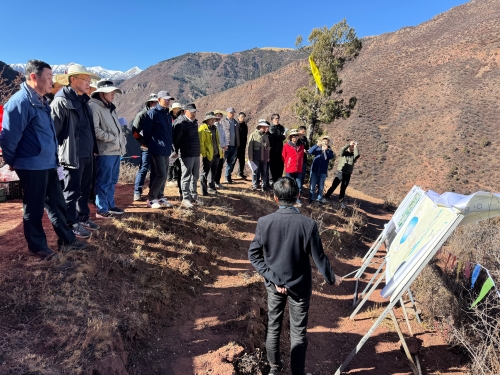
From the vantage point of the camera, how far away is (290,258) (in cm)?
269

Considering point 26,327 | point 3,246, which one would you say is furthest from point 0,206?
point 26,327

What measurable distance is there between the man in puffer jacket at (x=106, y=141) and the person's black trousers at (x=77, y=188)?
39cm

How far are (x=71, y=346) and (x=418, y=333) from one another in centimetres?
413

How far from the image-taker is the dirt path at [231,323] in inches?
121

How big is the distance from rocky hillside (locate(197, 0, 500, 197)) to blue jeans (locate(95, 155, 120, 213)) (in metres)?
→ 21.6

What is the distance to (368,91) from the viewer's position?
3603 centimetres

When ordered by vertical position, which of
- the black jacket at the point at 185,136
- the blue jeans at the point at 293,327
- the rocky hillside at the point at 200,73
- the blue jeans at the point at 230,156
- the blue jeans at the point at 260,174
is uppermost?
the rocky hillside at the point at 200,73

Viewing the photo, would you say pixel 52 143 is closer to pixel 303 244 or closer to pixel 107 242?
pixel 107 242

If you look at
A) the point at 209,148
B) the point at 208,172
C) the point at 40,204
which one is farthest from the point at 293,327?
the point at 208,172

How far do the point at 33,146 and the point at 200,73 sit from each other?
444ft

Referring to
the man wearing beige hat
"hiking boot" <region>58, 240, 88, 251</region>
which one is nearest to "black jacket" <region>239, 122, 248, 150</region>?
the man wearing beige hat

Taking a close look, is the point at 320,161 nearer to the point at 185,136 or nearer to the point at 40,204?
the point at 185,136

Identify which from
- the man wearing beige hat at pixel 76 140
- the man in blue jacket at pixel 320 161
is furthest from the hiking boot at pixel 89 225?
the man in blue jacket at pixel 320 161

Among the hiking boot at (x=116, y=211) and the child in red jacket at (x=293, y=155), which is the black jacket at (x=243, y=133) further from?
the hiking boot at (x=116, y=211)
